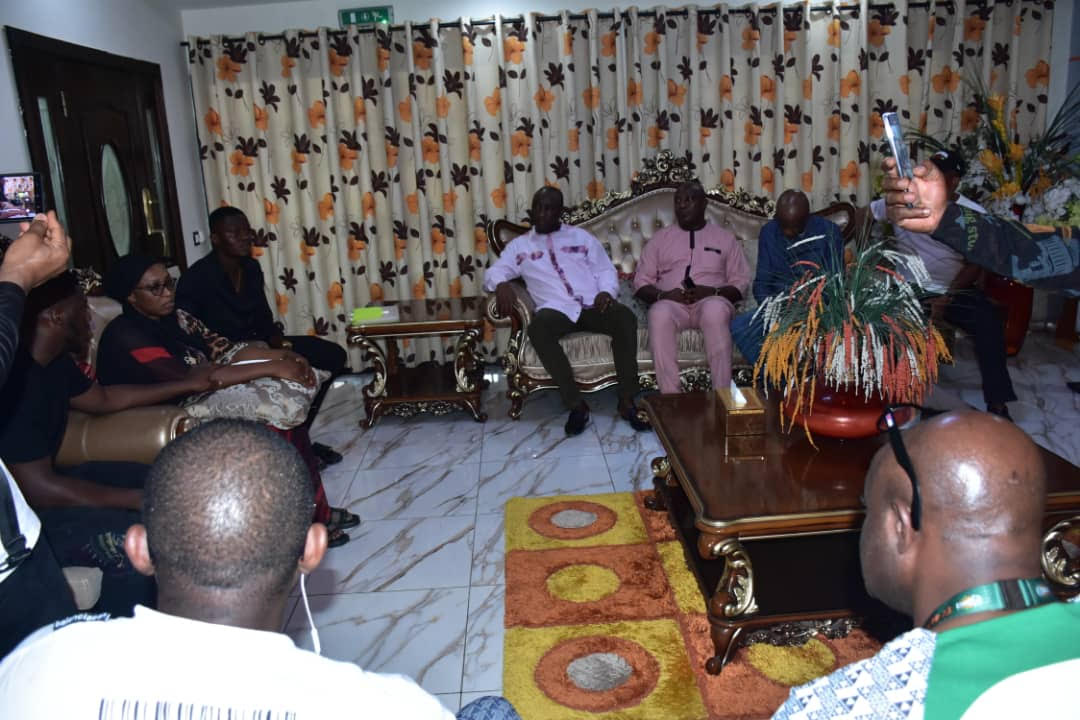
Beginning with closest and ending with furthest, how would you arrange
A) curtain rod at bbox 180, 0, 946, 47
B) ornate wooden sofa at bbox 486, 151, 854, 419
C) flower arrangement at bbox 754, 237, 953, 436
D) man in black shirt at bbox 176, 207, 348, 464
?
flower arrangement at bbox 754, 237, 953, 436 < man in black shirt at bbox 176, 207, 348, 464 < ornate wooden sofa at bbox 486, 151, 854, 419 < curtain rod at bbox 180, 0, 946, 47

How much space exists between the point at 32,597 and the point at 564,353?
9.17ft

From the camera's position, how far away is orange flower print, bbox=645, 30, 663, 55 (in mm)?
4672

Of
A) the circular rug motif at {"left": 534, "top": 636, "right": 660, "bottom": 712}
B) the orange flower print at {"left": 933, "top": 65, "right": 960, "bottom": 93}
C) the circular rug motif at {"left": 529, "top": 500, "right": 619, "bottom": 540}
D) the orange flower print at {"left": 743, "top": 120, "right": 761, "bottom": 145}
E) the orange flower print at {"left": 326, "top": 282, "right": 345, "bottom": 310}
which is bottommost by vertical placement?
the circular rug motif at {"left": 534, "top": 636, "right": 660, "bottom": 712}

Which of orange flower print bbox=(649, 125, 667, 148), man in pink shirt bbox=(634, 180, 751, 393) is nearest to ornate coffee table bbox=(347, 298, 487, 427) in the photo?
man in pink shirt bbox=(634, 180, 751, 393)

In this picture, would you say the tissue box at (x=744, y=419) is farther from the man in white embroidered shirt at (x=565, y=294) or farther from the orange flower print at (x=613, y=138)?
the orange flower print at (x=613, y=138)

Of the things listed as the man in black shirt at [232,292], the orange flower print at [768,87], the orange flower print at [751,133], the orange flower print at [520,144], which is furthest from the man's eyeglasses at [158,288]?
the orange flower print at [768,87]

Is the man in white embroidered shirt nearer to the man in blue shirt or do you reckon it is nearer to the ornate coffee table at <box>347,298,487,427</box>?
the ornate coffee table at <box>347,298,487,427</box>

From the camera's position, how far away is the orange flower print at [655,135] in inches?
189

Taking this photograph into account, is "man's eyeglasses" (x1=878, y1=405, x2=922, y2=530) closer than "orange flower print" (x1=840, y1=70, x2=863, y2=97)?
Yes

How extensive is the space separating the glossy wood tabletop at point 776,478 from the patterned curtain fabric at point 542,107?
2.70 m

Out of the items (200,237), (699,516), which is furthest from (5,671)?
(200,237)

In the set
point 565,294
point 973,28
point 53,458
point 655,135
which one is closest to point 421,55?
point 655,135

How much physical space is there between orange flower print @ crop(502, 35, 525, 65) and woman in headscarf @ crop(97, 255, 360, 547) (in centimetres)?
269

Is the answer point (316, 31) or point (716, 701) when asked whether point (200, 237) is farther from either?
point (716, 701)
